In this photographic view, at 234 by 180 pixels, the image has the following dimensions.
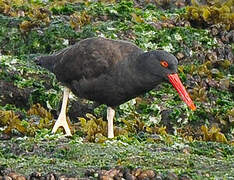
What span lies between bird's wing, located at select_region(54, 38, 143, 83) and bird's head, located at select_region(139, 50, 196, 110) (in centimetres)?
25

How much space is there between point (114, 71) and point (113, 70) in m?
0.02

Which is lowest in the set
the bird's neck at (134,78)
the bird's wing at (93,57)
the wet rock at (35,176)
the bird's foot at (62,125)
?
the wet rock at (35,176)

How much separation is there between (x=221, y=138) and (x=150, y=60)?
1427 millimetres

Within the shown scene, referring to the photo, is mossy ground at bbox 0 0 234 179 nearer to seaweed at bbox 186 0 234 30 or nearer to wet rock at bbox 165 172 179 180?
seaweed at bbox 186 0 234 30

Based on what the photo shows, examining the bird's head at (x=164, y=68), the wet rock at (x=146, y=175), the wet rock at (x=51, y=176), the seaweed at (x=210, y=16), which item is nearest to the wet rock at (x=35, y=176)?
the wet rock at (x=51, y=176)

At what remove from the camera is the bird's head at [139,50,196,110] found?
7828 mm

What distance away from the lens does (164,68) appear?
25.7 feet

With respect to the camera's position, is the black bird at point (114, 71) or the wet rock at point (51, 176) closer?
the wet rock at point (51, 176)

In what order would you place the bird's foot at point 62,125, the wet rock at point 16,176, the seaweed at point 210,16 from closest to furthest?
1. the wet rock at point 16,176
2. the bird's foot at point 62,125
3. the seaweed at point 210,16

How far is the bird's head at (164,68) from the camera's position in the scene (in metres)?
7.83

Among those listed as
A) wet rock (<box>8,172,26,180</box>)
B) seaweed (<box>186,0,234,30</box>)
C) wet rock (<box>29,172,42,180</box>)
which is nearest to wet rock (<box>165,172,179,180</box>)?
wet rock (<box>29,172,42,180</box>)

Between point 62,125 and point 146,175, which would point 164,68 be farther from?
point 146,175

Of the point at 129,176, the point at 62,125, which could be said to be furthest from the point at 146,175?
the point at 62,125

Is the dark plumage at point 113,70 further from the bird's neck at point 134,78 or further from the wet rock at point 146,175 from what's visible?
the wet rock at point 146,175
